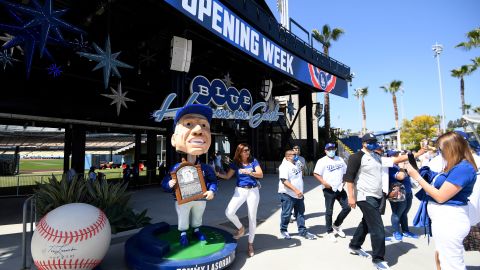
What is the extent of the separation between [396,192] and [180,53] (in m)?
7.99

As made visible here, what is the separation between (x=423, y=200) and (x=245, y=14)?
31.6 ft

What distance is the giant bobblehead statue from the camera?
4203 millimetres

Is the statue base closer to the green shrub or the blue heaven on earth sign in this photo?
the green shrub

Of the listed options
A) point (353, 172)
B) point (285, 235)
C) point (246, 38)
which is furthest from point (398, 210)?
point (246, 38)

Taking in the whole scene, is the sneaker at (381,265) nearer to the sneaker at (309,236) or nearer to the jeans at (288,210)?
the sneaker at (309,236)

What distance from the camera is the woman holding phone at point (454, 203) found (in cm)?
272

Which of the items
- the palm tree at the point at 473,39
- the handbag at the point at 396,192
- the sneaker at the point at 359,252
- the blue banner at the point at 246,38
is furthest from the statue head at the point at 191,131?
the palm tree at the point at 473,39

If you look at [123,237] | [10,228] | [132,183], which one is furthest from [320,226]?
[132,183]

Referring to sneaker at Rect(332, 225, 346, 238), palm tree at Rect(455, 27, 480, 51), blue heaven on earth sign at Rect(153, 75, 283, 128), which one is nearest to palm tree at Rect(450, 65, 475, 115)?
palm tree at Rect(455, 27, 480, 51)

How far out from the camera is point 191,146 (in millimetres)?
4203

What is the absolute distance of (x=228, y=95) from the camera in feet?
42.4

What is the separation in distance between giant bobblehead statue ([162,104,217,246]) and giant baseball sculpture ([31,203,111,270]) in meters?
1.10

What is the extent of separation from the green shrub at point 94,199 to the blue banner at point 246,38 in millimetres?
5068
